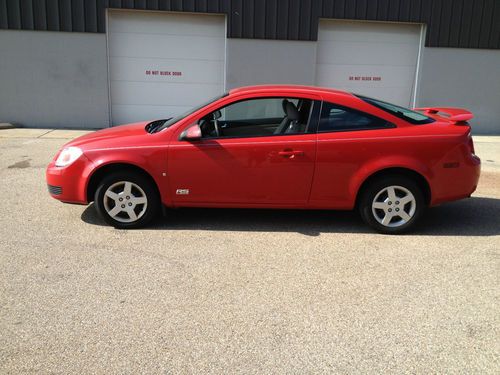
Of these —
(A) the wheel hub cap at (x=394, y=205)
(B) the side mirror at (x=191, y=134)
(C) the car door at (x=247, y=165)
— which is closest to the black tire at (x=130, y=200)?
(C) the car door at (x=247, y=165)

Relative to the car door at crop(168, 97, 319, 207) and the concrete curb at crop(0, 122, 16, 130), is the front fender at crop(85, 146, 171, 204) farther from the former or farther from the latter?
the concrete curb at crop(0, 122, 16, 130)

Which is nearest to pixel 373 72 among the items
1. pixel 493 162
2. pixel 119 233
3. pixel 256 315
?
pixel 493 162

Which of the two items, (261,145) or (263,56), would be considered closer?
(261,145)

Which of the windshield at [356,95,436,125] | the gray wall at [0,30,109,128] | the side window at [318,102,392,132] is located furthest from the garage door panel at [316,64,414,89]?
the side window at [318,102,392,132]

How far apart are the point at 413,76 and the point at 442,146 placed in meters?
9.01

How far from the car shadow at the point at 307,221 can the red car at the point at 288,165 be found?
0.88ft

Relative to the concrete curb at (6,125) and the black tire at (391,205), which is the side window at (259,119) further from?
the concrete curb at (6,125)

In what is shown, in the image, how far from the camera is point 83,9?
11898 millimetres

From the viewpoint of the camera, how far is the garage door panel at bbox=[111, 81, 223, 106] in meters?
12.7

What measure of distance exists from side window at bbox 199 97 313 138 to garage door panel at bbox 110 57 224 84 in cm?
748

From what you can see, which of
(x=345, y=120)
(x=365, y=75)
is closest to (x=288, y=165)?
(x=345, y=120)

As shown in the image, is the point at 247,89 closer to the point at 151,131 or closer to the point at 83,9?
the point at 151,131

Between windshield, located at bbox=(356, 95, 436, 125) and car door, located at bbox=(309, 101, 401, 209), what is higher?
windshield, located at bbox=(356, 95, 436, 125)

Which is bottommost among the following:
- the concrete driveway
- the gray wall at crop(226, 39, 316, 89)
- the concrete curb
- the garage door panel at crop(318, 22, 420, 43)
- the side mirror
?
the concrete curb
